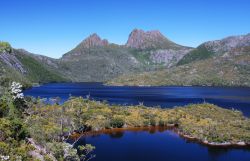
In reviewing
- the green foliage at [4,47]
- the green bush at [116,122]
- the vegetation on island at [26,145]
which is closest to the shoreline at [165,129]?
the green bush at [116,122]

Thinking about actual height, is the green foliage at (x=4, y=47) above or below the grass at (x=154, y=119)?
above

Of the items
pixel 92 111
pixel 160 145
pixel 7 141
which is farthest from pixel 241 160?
pixel 92 111

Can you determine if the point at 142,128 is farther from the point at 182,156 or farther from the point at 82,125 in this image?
the point at 182,156

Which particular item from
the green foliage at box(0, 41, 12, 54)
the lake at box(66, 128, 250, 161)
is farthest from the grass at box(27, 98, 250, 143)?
the green foliage at box(0, 41, 12, 54)

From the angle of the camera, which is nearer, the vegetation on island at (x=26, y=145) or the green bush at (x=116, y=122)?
the vegetation on island at (x=26, y=145)

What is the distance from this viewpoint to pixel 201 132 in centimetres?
14838

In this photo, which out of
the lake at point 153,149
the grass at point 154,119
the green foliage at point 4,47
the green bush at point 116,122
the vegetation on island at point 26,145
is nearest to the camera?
the vegetation on island at point 26,145

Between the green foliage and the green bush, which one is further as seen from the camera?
the green bush

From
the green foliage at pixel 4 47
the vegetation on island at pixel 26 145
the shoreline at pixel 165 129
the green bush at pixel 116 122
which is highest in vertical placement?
the green foliage at pixel 4 47

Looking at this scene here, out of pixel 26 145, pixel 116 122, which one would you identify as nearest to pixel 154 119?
pixel 116 122

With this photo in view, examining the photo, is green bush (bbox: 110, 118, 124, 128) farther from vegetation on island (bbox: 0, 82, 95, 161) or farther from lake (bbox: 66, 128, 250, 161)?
vegetation on island (bbox: 0, 82, 95, 161)

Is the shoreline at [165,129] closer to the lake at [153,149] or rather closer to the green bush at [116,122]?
the green bush at [116,122]

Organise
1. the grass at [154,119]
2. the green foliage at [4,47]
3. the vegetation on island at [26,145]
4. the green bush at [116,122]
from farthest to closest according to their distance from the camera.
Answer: the green bush at [116,122] → the grass at [154,119] → the green foliage at [4,47] → the vegetation on island at [26,145]

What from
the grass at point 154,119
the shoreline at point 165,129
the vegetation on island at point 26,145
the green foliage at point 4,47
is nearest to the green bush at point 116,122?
the grass at point 154,119
